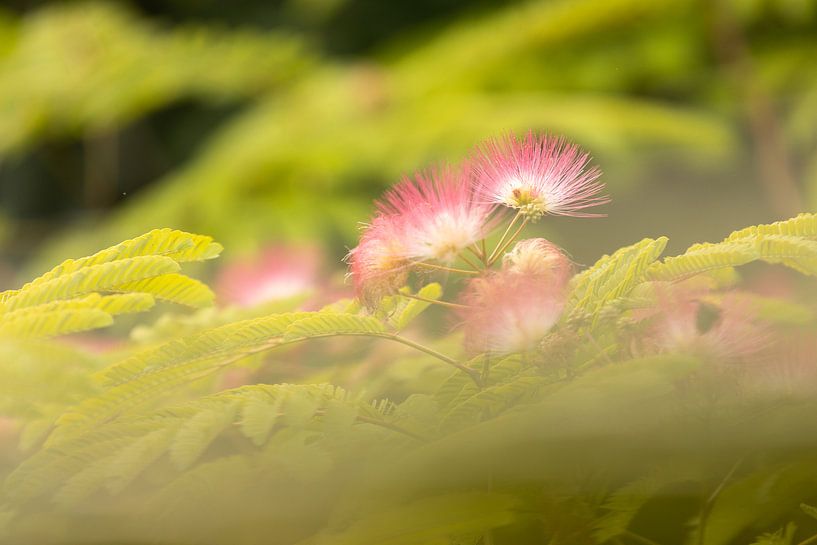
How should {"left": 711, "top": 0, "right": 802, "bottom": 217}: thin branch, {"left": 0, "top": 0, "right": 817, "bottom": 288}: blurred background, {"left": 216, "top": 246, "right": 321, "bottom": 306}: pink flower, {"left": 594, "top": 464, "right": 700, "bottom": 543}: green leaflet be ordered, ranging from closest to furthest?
{"left": 594, "top": 464, "right": 700, "bottom": 543}: green leaflet → {"left": 216, "top": 246, "right": 321, "bottom": 306}: pink flower → {"left": 711, "top": 0, "right": 802, "bottom": 217}: thin branch → {"left": 0, "top": 0, "right": 817, "bottom": 288}: blurred background

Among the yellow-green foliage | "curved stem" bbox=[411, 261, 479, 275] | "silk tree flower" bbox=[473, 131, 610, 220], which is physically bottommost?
the yellow-green foliage

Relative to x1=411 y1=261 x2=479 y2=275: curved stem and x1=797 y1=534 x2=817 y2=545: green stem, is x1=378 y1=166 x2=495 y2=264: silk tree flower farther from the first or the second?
x1=797 y1=534 x2=817 y2=545: green stem

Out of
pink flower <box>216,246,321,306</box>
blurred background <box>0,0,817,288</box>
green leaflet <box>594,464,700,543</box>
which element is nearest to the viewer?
green leaflet <box>594,464,700,543</box>

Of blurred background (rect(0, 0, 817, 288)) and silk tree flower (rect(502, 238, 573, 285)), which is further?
blurred background (rect(0, 0, 817, 288))

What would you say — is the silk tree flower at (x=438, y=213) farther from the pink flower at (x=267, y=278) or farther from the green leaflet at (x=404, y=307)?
the pink flower at (x=267, y=278)

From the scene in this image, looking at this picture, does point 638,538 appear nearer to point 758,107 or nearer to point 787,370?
point 787,370

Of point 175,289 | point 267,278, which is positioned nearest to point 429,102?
point 267,278

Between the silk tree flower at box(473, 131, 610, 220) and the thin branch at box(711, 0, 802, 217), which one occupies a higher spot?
the thin branch at box(711, 0, 802, 217)

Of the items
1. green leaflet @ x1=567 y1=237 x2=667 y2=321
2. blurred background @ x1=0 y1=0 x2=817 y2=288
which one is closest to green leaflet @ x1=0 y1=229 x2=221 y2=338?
green leaflet @ x1=567 y1=237 x2=667 y2=321

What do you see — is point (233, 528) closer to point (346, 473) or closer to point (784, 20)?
point (346, 473)
